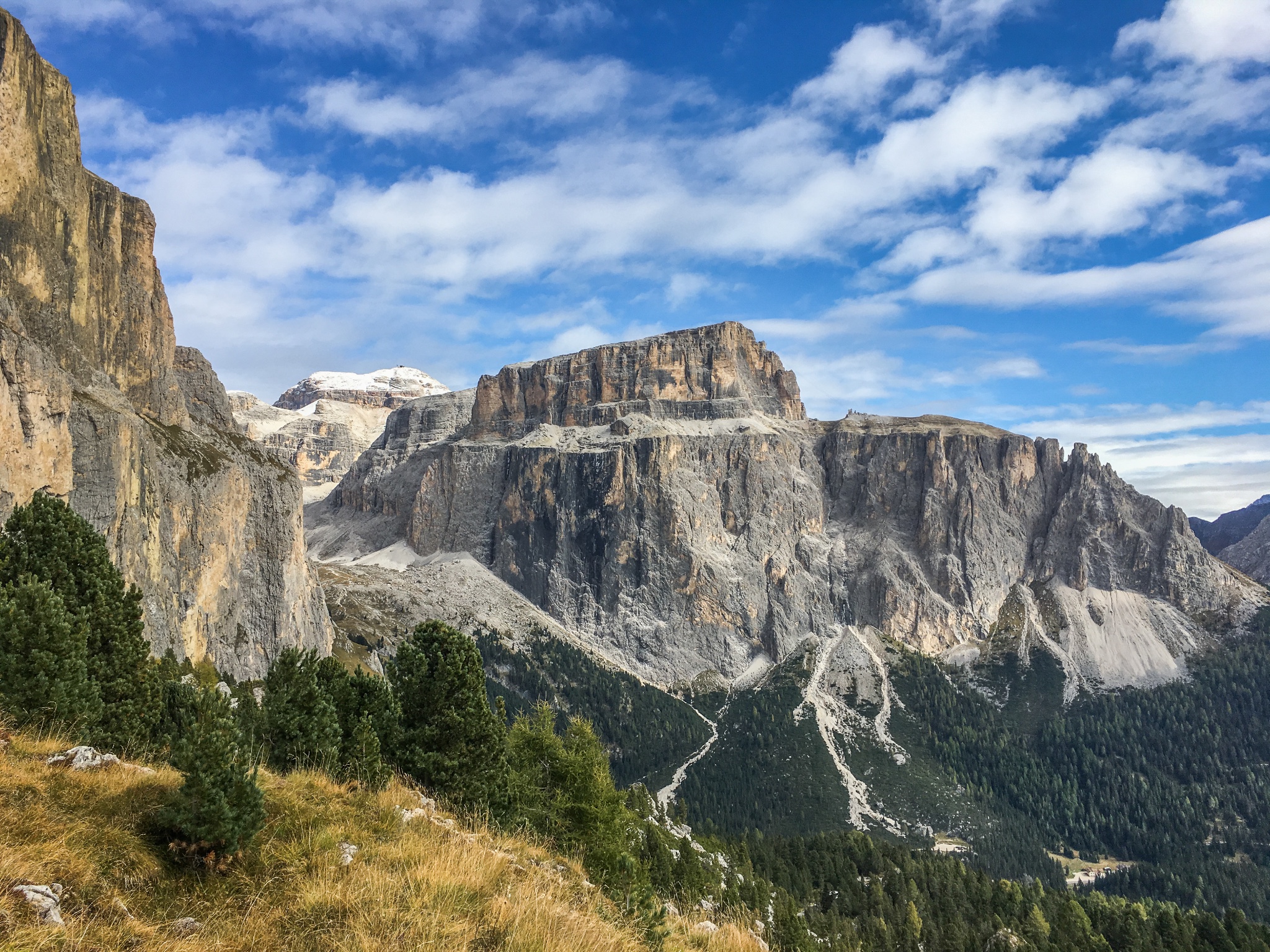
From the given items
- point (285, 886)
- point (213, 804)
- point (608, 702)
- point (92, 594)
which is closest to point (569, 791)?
point (92, 594)

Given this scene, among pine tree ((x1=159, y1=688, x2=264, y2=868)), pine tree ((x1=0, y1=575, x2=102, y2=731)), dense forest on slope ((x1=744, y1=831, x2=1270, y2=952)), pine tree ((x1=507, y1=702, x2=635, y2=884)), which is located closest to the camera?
pine tree ((x1=159, y1=688, x2=264, y2=868))

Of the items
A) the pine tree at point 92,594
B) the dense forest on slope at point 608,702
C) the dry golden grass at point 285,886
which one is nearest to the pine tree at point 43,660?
the pine tree at point 92,594

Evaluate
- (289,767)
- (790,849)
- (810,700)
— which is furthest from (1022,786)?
(289,767)

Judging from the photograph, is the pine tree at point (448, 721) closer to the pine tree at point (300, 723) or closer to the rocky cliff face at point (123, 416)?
the pine tree at point (300, 723)

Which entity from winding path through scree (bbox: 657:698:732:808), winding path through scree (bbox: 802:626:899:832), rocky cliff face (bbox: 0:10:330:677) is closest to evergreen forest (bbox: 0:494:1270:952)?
winding path through scree (bbox: 657:698:732:808)

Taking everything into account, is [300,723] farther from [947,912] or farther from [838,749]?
[838,749]

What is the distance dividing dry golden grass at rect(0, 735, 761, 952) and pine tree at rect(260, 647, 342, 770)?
27.2 feet

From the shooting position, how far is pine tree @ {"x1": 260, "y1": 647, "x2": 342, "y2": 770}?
24.1 metres

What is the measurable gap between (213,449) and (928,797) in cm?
14613

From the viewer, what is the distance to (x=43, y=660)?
20719 millimetres

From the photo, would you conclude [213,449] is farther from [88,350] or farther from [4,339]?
[4,339]

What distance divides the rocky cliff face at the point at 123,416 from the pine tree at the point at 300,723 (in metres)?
32.3

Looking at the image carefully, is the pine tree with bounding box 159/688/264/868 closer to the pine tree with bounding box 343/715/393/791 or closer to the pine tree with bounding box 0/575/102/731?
the pine tree with bounding box 343/715/393/791

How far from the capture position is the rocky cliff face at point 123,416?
56.7 meters
